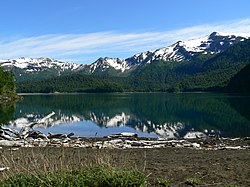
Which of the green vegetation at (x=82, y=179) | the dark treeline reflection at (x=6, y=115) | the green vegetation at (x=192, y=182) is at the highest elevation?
the green vegetation at (x=82, y=179)

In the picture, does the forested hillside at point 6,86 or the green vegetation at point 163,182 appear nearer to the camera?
the green vegetation at point 163,182

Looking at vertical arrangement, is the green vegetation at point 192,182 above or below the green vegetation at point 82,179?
below

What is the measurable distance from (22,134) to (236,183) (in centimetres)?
2183

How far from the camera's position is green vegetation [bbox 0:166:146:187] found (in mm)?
10164

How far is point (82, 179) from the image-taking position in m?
10.4

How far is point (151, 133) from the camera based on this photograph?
4838cm

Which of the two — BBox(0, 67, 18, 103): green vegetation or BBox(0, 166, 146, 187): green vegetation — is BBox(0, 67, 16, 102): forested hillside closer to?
BBox(0, 67, 18, 103): green vegetation

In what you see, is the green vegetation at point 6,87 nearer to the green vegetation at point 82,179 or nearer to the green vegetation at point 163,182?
the green vegetation at point 163,182

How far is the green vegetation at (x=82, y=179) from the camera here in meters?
10.2

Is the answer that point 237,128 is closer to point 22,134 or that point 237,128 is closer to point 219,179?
point 22,134

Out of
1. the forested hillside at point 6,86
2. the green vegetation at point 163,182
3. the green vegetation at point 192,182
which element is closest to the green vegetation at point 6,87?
the forested hillside at point 6,86

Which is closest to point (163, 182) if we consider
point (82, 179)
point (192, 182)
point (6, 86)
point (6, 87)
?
point (192, 182)

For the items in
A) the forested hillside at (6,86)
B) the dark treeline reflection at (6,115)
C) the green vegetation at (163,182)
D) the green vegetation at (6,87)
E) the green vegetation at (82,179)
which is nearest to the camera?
the green vegetation at (82,179)

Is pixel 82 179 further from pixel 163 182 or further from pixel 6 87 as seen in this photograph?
pixel 6 87
